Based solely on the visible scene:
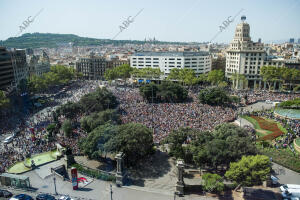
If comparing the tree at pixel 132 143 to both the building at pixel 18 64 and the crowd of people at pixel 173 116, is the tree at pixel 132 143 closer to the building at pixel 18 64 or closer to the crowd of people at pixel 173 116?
the crowd of people at pixel 173 116

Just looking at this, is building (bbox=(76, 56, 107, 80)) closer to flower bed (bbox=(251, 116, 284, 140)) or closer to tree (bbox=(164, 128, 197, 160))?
flower bed (bbox=(251, 116, 284, 140))

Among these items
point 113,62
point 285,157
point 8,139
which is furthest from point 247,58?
point 8,139

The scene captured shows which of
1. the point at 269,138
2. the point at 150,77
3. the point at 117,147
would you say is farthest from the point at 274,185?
the point at 150,77

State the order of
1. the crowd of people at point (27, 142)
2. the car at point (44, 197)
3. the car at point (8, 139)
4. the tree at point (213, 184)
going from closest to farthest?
the car at point (44, 197), the tree at point (213, 184), the crowd of people at point (27, 142), the car at point (8, 139)

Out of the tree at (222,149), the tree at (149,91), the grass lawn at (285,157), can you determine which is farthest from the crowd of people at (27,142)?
the grass lawn at (285,157)

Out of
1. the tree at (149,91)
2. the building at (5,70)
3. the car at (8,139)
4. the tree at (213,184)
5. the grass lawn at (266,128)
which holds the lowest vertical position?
the car at (8,139)

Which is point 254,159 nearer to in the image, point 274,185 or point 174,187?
point 274,185

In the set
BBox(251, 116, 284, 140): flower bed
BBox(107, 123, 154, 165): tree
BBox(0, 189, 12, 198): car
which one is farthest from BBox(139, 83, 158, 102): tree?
BBox(0, 189, 12, 198): car
